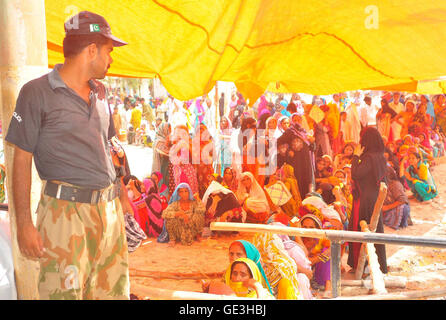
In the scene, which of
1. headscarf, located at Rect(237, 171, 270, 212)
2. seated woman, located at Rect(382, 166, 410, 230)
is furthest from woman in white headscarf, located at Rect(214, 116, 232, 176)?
seated woman, located at Rect(382, 166, 410, 230)

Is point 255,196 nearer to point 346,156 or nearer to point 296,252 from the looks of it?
point 346,156

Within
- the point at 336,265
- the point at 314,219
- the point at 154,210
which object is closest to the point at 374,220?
the point at 314,219

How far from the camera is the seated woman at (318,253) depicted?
394 cm

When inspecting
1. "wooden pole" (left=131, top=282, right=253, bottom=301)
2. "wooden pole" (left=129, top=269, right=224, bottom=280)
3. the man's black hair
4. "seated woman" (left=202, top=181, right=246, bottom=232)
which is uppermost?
the man's black hair

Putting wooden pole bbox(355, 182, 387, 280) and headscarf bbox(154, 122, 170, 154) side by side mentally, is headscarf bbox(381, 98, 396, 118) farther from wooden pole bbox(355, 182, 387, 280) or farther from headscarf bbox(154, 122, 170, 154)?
headscarf bbox(154, 122, 170, 154)

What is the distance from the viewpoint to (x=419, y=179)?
719 centimetres

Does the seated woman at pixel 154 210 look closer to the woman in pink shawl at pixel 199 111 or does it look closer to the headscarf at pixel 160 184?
the headscarf at pixel 160 184

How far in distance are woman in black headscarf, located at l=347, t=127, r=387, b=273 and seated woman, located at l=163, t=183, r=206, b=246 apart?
1.93m

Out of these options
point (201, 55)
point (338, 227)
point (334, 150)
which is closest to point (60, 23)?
point (201, 55)

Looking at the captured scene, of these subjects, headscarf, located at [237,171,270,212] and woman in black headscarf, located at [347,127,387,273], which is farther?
headscarf, located at [237,171,270,212]

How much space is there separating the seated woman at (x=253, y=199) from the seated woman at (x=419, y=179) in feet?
10.5

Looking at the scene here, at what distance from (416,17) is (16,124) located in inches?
102

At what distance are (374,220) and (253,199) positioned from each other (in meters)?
1.86

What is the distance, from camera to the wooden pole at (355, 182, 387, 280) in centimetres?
394
